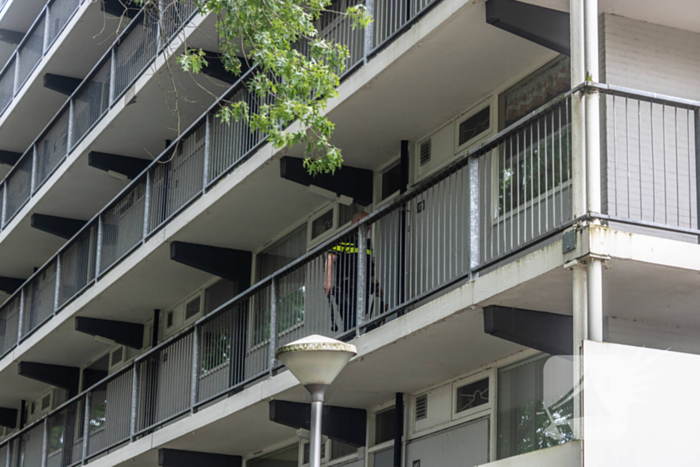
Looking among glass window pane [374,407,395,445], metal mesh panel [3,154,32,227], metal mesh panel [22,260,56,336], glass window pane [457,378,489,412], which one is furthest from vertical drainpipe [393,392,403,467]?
metal mesh panel [3,154,32,227]

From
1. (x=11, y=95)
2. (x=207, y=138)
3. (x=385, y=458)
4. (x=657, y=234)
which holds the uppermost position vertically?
(x=11, y=95)

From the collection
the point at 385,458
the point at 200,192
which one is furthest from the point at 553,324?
the point at 200,192

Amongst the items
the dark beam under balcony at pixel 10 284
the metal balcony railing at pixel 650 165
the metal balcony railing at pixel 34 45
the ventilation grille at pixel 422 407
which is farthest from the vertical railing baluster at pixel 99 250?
the metal balcony railing at pixel 650 165

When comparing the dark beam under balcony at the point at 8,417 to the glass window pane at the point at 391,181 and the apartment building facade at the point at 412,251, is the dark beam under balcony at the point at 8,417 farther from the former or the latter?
the glass window pane at the point at 391,181

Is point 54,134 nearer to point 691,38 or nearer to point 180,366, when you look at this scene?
point 180,366

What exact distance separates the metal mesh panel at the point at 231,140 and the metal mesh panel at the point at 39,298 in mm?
6323

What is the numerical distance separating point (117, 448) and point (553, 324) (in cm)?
927

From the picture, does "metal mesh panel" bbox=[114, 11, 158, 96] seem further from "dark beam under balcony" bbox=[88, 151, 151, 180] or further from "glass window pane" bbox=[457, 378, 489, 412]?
"glass window pane" bbox=[457, 378, 489, 412]

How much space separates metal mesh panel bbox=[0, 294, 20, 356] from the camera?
859 inches

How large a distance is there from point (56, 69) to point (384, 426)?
13463 millimetres

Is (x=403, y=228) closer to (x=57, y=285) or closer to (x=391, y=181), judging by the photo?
(x=391, y=181)

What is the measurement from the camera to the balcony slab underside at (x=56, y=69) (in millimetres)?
21156

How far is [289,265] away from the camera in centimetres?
1227

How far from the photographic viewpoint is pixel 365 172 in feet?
44.7
